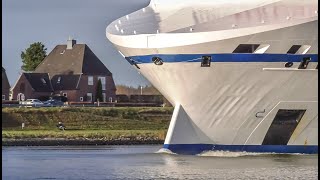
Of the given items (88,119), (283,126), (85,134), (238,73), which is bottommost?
(88,119)

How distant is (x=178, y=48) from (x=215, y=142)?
14.0 ft

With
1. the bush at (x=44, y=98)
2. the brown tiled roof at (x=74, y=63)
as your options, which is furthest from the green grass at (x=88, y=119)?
the brown tiled roof at (x=74, y=63)

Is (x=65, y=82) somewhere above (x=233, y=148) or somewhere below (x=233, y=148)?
below

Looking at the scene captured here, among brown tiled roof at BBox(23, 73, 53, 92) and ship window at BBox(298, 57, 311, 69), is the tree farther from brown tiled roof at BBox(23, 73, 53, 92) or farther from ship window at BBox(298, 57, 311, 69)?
ship window at BBox(298, 57, 311, 69)

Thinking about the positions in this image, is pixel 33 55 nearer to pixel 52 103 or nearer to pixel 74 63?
pixel 74 63

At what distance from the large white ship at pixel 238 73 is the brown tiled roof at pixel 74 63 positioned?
71.8 meters

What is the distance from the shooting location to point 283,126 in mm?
51750

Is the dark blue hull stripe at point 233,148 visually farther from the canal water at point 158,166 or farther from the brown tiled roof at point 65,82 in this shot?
the brown tiled roof at point 65,82

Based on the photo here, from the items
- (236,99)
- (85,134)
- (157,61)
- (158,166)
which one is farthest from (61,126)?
(158,166)

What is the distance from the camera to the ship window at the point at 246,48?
50.1 m

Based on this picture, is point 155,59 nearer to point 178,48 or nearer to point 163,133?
point 178,48

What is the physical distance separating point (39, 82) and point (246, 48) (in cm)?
7324

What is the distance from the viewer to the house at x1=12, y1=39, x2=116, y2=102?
12106cm

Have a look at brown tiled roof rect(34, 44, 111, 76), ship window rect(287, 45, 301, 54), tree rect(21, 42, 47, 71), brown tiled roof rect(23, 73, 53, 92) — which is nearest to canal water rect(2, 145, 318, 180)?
ship window rect(287, 45, 301, 54)
